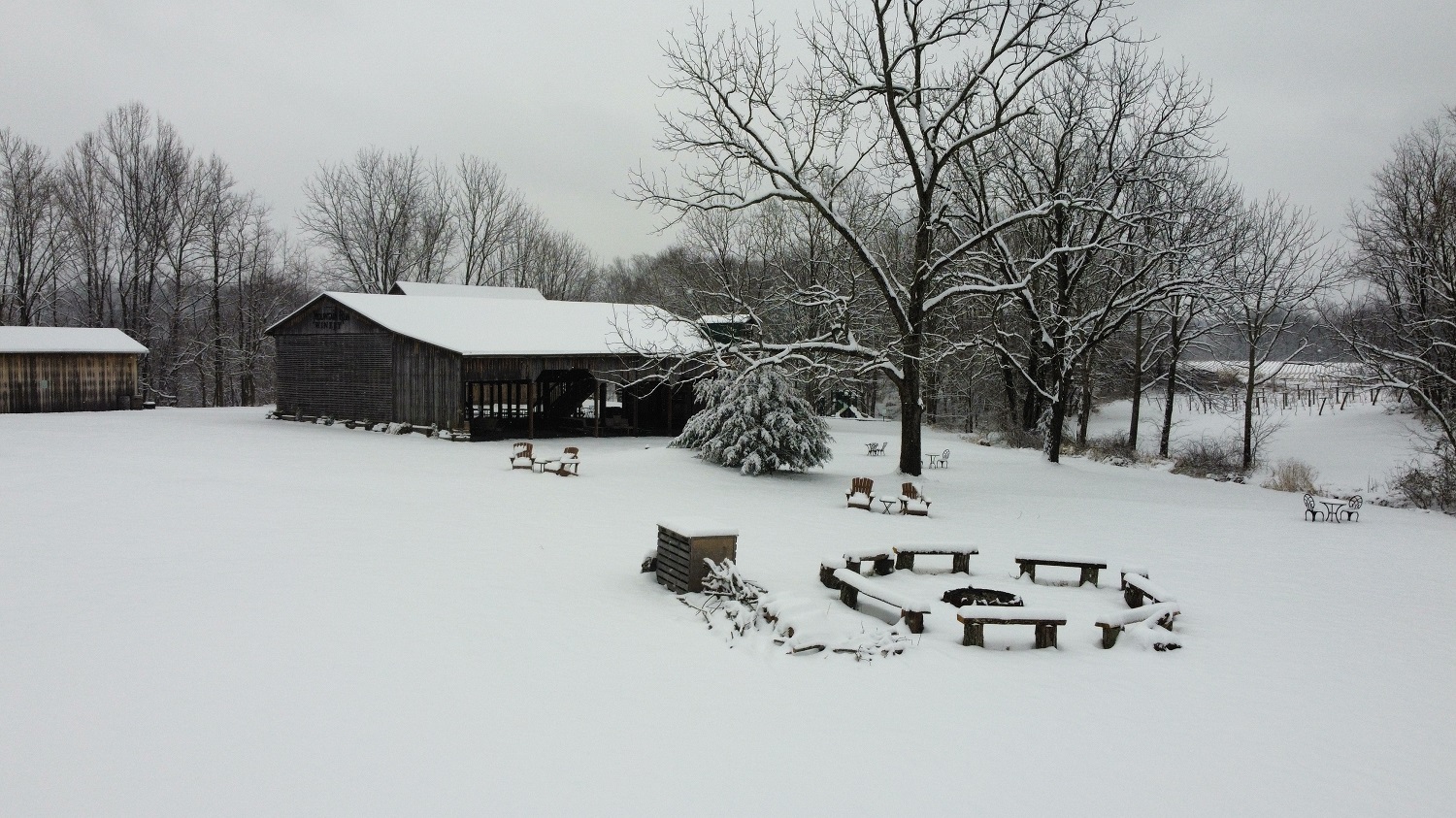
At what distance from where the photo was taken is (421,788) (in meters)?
5.47

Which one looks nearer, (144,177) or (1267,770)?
(1267,770)

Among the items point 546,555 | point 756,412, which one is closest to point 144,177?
point 756,412

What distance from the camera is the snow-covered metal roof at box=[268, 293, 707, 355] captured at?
2506cm

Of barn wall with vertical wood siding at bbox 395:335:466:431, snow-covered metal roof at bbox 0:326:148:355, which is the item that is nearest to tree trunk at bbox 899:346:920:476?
barn wall with vertical wood siding at bbox 395:335:466:431

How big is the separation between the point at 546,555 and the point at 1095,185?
17.3 meters

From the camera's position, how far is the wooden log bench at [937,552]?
11.5 m

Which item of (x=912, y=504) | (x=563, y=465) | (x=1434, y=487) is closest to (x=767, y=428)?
(x=912, y=504)

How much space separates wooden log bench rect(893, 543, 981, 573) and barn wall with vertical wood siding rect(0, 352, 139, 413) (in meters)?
31.4

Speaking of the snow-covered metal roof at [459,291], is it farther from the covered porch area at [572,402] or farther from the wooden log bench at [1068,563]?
the wooden log bench at [1068,563]

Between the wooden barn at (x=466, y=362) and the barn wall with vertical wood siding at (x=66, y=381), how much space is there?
6359 millimetres

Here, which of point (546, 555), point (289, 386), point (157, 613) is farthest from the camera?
point (289, 386)

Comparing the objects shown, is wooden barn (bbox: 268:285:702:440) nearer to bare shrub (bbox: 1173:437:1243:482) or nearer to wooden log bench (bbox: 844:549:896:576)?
wooden log bench (bbox: 844:549:896:576)

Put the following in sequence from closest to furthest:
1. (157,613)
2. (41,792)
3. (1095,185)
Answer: (41,792), (157,613), (1095,185)

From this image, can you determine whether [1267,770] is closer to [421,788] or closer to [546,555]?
[421,788]
